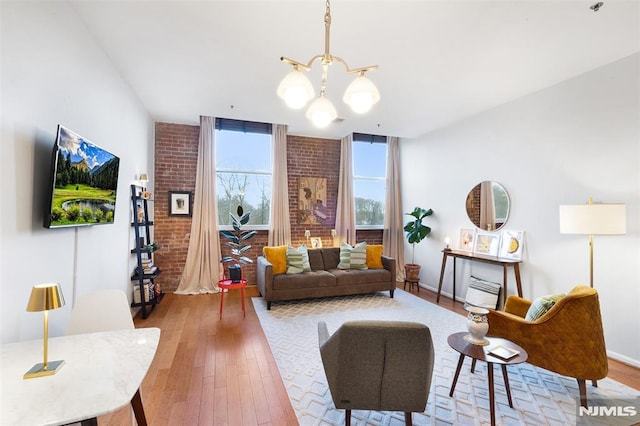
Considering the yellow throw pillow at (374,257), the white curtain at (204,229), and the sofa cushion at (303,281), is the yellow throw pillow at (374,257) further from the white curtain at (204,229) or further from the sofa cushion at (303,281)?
the white curtain at (204,229)

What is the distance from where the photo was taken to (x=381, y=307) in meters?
4.15

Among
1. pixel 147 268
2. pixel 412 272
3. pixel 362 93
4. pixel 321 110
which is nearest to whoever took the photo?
pixel 362 93

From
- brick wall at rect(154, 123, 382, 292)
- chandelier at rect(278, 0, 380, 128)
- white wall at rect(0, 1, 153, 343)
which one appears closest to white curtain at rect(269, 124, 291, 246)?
brick wall at rect(154, 123, 382, 292)

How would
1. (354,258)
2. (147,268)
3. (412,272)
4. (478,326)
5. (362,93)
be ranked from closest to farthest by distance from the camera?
(362,93) → (478,326) → (147,268) → (354,258) → (412,272)

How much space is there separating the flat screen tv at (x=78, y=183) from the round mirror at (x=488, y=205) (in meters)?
4.72

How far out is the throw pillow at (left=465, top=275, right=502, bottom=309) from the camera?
385 cm

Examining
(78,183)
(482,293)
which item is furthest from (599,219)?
(78,183)

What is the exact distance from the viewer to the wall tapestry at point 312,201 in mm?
5617

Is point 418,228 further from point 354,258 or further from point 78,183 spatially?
point 78,183

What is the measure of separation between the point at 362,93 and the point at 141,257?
359 cm

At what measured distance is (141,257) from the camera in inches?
147

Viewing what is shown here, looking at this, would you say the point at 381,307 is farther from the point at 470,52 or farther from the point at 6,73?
the point at 6,73

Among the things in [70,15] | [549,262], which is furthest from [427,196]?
[70,15]

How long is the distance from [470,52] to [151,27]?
2917 mm
